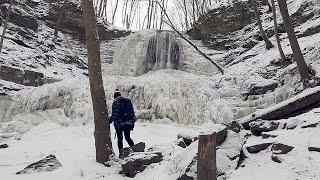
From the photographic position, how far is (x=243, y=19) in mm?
28234

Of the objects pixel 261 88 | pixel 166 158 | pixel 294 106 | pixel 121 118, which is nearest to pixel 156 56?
pixel 261 88

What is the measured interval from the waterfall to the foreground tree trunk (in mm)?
14197

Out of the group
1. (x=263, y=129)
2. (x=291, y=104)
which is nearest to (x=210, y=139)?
(x=263, y=129)

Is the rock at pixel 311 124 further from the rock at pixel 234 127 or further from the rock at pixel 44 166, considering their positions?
the rock at pixel 44 166

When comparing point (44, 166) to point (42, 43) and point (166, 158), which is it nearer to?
point (166, 158)

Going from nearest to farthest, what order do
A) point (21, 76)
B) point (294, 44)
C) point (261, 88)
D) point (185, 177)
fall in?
point (185, 177), point (294, 44), point (261, 88), point (21, 76)

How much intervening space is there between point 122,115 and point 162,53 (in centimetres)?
1506

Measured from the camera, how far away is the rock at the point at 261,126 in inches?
396

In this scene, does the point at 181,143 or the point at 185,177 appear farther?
the point at 181,143

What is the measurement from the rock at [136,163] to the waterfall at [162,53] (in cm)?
1561

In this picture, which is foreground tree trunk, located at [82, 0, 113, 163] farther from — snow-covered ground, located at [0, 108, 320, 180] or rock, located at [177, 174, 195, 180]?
rock, located at [177, 174, 195, 180]

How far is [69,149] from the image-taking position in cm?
1149

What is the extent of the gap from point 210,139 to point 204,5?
37994 mm

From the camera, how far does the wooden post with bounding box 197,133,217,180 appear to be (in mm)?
6832
